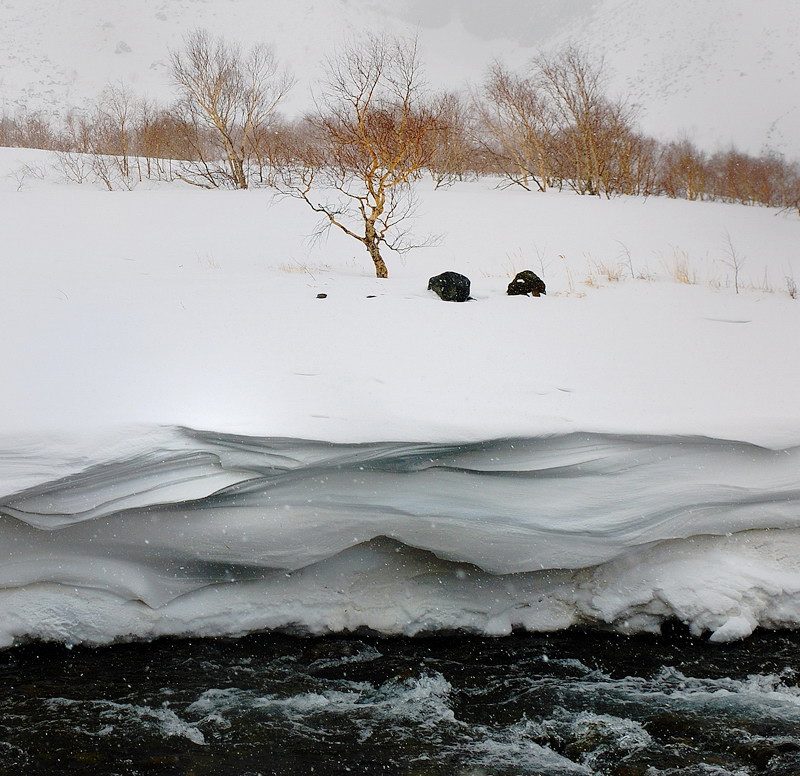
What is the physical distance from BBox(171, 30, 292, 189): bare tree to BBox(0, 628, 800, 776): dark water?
9.47 m

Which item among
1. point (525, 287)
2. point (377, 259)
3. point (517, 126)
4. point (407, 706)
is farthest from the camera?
point (517, 126)

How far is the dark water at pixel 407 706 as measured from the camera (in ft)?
6.35

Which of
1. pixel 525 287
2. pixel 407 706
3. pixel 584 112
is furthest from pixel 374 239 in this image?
pixel 584 112

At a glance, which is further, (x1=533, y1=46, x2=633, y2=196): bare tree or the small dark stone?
(x1=533, y1=46, x2=633, y2=196): bare tree

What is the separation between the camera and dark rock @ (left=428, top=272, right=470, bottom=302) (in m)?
4.14

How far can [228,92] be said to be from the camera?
1031 centimetres

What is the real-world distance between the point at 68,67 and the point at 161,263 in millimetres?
8122

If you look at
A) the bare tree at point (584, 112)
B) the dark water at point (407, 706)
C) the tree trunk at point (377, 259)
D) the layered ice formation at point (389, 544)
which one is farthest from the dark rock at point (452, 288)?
the bare tree at point (584, 112)

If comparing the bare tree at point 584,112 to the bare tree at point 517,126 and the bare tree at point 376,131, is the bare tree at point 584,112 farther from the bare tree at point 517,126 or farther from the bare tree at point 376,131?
the bare tree at point 376,131

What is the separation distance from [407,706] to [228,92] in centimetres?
1017

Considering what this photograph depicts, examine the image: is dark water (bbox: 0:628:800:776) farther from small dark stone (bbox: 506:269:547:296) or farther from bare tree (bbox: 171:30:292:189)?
bare tree (bbox: 171:30:292:189)

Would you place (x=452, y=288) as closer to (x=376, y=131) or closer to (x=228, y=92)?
(x=376, y=131)

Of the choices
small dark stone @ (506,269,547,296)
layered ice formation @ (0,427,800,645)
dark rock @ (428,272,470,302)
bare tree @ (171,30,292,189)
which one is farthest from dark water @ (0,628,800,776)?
bare tree @ (171,30,292,189)

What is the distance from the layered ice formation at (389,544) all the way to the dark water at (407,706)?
98 mm
